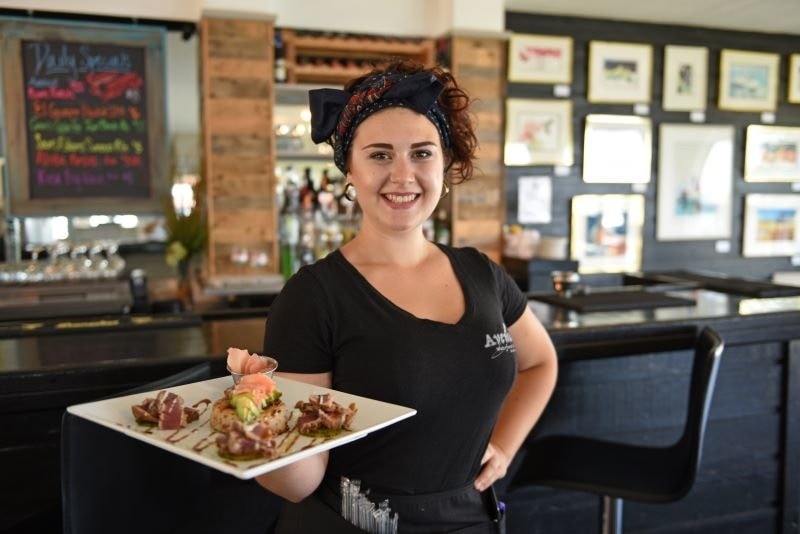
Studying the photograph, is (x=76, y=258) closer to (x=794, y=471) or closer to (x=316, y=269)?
(x=316, y=269)

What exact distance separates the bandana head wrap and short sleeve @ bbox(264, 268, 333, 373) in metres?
0.30

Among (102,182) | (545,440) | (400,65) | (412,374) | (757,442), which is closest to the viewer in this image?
(412,374)

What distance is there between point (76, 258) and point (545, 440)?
9.64ft

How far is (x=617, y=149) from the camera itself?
5605 mm

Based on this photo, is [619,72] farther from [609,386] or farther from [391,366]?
[391,366]

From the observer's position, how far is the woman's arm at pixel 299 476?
1173 millimetres

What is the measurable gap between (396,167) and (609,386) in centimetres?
137

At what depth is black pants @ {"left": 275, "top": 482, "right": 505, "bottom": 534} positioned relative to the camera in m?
1.30

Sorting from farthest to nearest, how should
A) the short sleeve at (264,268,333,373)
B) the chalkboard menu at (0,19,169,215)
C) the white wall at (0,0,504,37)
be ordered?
the white wall at (0,0,504,37) < the chalkboard menu at (0,19,169,215) < the short sleeve at (264,268,333,373)

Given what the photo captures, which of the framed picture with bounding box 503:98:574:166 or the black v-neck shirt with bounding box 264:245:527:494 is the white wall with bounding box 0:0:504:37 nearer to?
the framed picture with bounding box 503:98:574:166

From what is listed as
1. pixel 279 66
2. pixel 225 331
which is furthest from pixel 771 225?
pixel 225 331

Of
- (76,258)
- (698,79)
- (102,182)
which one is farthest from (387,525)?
(698,79)

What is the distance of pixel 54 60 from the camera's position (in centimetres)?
416

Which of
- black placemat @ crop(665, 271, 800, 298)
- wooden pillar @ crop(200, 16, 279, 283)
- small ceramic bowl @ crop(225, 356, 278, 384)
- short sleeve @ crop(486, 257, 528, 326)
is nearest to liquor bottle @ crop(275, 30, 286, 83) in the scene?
wooden pillar @ crop(200, 16, 279, 283)
